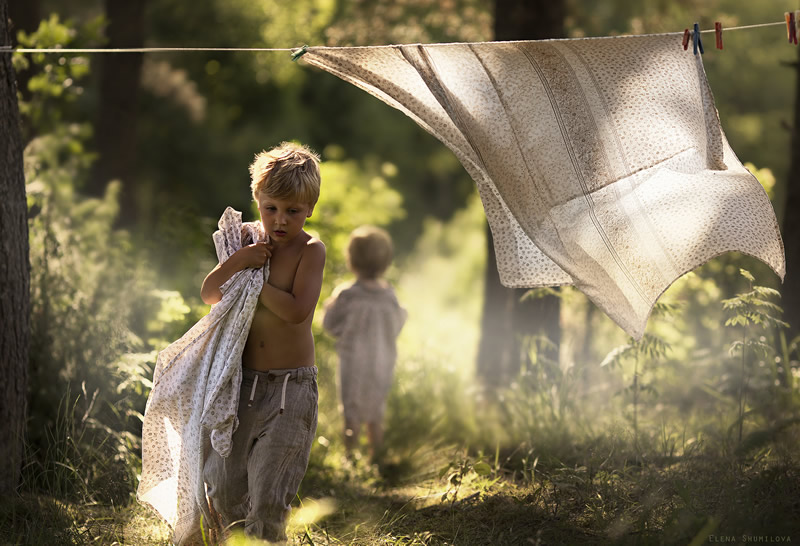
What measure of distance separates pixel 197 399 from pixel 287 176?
3.32ft

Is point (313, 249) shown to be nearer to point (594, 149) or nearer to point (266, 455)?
point (266, 455)

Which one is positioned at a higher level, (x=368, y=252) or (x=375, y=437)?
(x=368, y=252)

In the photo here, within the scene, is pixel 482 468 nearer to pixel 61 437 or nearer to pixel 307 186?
pixel 307 186

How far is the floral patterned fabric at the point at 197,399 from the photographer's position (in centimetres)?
370

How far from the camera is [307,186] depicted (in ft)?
12.3

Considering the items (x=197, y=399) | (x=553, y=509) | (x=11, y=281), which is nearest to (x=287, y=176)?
(x=197, y=399)

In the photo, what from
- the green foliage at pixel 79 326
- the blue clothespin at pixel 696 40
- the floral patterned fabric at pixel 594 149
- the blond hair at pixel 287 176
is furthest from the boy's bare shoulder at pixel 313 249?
the blue clothespin at pixel 696 40

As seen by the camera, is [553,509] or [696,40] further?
[696,40]

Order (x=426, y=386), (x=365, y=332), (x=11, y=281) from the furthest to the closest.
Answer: (x=426, y=386)
(x=365, y=332)
(x=11, y=281)

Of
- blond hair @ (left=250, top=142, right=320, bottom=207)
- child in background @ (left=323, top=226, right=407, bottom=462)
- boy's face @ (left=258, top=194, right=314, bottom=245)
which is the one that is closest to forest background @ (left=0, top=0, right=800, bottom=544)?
child in background @ (left=323, top=226, right=407, bottom=462)

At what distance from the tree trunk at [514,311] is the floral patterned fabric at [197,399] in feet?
9.03

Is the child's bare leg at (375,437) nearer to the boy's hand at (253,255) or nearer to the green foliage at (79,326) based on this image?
the green foliage at (79,326)

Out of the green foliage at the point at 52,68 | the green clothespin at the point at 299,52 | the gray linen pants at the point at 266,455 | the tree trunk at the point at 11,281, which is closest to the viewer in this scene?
the gray linen pants at the point at 266,455

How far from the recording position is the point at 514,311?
6855mm
